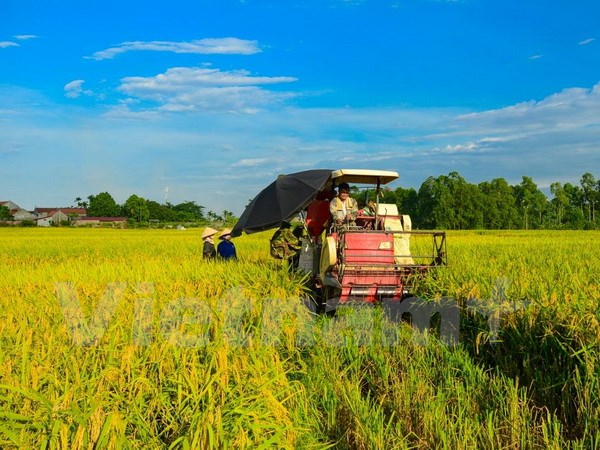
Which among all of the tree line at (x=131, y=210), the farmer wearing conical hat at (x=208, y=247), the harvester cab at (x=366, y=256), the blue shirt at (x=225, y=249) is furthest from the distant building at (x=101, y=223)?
the harvester cab at (x=366, y=256)

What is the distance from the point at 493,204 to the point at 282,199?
2621 inches

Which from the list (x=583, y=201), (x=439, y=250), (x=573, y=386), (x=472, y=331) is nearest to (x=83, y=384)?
(x=573, y=386)

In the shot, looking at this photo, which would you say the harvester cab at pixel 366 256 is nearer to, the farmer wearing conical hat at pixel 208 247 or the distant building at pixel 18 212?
the farmer wearing conical hat at pixel 208 247

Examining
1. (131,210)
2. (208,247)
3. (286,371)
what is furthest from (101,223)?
(286,371)

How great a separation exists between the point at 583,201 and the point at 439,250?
8481 centimetres

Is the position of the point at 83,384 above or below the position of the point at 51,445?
above

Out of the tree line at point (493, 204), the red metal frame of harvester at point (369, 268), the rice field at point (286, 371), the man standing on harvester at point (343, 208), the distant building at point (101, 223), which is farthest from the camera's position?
the distant building at point (101, 223)

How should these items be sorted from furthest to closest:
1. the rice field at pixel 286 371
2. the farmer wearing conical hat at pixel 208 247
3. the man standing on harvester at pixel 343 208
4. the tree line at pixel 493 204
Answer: the tree line at pixel 493 204 < the farmer wearing conical hat at pixel 208 247 < the man standing on harvester at pixel 343 208 < the rice field at pixel 286 371

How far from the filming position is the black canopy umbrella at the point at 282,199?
9391 mm

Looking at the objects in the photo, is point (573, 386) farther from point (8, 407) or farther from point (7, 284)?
point (7, 284)

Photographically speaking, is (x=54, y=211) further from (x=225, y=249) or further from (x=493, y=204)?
(x=225, y=249)

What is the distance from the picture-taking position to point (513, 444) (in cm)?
393

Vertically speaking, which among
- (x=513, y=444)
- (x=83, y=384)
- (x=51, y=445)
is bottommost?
(x=513, y=444)

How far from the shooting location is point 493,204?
7119 cm
